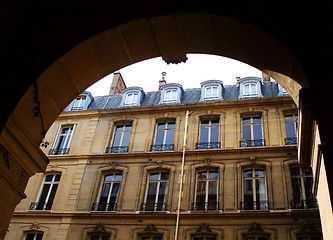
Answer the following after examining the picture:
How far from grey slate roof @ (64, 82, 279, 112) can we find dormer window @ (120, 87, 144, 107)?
316 mm

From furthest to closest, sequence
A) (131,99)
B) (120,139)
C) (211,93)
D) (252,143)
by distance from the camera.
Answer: (131,99) → (211,93) → (120,139) → (252,143)

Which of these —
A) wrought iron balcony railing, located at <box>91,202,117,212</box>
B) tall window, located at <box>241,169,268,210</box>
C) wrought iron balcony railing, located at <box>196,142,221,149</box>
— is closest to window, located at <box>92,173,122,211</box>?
wrought iron balcony railing, located at <box>91,202,117,212</box>

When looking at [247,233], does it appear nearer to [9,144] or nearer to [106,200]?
[106,200]

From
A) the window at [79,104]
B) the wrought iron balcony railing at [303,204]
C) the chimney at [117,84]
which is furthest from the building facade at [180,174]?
the chimney at [117,84]

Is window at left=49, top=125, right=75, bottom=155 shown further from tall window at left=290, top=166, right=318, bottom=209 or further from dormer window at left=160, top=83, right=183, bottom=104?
tall window at left=290, top=166, right=318, bottom=209

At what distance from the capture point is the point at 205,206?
50.6 feet

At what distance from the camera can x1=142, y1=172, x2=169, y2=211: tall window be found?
631 inches

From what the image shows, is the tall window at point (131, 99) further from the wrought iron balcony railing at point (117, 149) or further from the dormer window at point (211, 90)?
the dormer window at point (211, 90)

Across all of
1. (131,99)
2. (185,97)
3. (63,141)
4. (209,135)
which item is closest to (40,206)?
(63,141)

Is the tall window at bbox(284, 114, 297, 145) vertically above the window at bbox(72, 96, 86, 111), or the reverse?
the window at bbox(72, 96, 86, 111)

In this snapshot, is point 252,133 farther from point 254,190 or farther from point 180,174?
point 180,174

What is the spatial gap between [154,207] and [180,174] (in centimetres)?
199

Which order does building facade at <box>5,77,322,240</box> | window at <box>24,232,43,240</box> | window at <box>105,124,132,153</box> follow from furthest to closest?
window at <box>105,124,132,153</box>
window at <box>24,232,43,240</box>
building facade at <box>5,77,322,240</box>

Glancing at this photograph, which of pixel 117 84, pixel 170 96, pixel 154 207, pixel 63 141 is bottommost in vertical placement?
pixel 154 207
